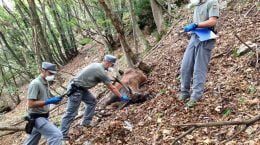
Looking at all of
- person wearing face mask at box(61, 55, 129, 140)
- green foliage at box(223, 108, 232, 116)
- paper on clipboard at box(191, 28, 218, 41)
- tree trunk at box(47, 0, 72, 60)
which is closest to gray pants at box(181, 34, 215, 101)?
paper on clipboard at box(191, 28, 218, 41)

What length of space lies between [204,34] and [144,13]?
1107 centimetres

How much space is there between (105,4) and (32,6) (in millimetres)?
6098

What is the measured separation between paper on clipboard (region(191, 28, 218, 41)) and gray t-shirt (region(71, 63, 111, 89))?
2.48m

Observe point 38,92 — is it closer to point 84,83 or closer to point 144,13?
point 84,83

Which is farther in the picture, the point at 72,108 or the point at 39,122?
the point at 72,108

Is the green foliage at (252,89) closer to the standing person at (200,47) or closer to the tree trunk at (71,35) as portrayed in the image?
the standing person at (200,47)

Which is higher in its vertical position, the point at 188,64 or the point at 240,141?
the point at 188,64

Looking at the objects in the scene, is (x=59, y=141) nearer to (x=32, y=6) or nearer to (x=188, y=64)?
(x=188, y=64)

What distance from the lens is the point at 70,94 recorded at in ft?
26.1

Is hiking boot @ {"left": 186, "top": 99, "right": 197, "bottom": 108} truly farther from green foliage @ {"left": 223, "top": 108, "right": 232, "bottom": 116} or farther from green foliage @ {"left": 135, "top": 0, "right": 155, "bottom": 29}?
green foliage @ {"left": 135, "top": 0, "right": 155, "bottom": 29}

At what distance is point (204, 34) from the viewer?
Answer: 20.2ft

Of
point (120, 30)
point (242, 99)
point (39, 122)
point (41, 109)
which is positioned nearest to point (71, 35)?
point (120, 30)

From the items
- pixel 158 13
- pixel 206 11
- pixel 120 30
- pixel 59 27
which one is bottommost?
pixel 158 13

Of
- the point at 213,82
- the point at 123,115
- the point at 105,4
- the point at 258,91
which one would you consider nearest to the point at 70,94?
the point at 123,115
